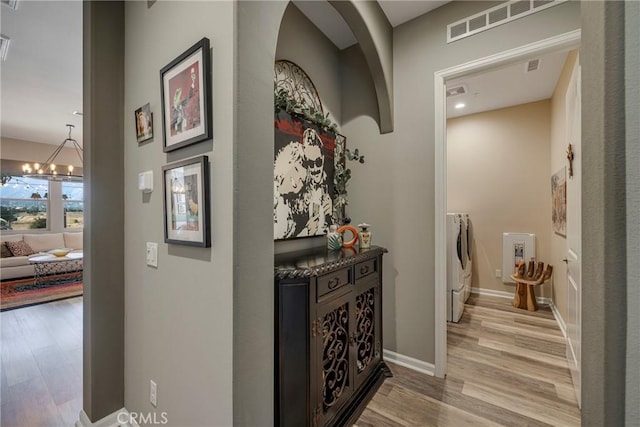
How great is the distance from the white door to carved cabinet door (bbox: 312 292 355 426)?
1.62 meters

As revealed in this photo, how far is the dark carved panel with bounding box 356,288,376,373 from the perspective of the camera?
188cm

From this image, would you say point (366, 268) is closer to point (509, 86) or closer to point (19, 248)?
point (509, 86)

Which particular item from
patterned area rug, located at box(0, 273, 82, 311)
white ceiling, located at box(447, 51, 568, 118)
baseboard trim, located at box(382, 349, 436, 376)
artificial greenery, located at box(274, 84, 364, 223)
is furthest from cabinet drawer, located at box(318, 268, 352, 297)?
patterned area rug, located at box(0, 273, 82, 311)

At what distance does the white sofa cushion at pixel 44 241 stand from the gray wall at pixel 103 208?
245 inches

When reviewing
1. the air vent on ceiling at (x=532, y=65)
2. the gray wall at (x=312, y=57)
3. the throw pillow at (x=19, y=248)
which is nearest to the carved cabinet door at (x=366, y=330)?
the gray wall at (x=312, y=57)

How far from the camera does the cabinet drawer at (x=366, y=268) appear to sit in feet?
6.03

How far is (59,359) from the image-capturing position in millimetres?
2479

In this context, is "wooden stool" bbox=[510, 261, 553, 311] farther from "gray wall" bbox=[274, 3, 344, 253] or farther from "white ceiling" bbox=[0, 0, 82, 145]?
"white ceiling" bbox=[0, 0, 82, 145]

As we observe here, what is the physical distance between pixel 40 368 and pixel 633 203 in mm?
3823

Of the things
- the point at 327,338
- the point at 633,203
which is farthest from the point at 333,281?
the point at 633,203

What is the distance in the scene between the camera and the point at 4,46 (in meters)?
2.60

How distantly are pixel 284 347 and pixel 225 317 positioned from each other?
428 mm

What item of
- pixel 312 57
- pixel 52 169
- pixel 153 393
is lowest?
pixel 153 393

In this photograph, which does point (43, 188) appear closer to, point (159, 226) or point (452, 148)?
point (159, 226)
